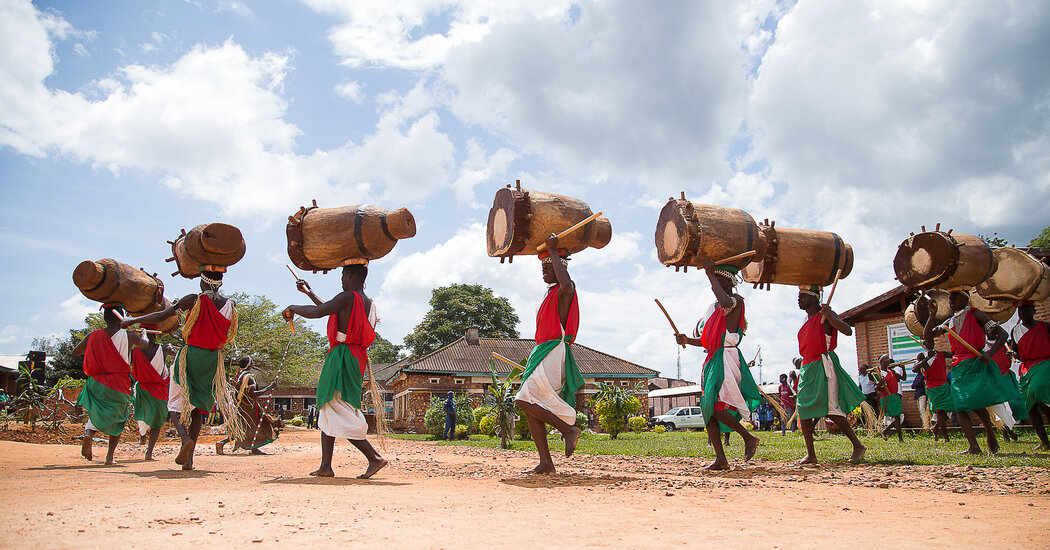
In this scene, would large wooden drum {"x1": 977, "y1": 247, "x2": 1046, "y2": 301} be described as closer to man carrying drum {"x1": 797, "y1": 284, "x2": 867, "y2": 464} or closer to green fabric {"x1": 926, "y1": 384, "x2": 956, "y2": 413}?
green fabric {"x1": 926, "y1": 384, "x2": 956, "y2": 413}

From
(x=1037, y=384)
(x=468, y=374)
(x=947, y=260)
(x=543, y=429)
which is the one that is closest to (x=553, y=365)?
(x=543, y=429)

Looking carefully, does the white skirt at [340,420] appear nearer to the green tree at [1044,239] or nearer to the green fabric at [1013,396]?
the green fabric at [1013,396]

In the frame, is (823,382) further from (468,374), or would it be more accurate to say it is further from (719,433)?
(468,374)

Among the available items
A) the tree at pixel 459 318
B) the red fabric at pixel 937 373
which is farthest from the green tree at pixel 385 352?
the red fabric at pixel 937 373

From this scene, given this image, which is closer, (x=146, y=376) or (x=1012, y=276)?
(x=146, y=376)

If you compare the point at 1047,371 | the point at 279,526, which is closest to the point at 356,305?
the point at 279,526

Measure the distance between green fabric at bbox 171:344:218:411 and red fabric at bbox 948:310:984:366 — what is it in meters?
8.49

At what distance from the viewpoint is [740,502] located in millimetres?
4227

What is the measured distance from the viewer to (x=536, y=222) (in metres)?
6.16

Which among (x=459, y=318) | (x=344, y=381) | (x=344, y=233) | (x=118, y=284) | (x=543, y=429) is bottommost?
(x=543, y=429)

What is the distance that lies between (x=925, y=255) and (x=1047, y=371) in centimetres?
203

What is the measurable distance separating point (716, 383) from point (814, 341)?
4.59 feet

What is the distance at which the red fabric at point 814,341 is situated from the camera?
7.05 metres

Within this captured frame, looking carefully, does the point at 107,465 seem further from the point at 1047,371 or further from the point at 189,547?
the point at 1047,371
